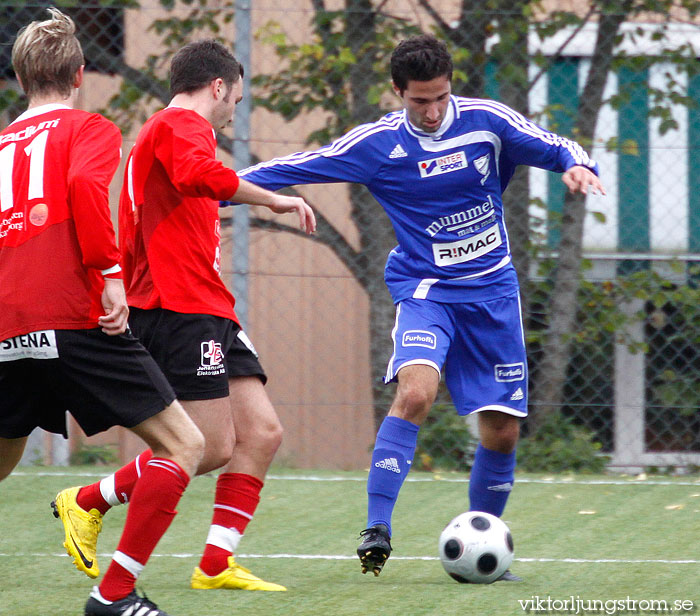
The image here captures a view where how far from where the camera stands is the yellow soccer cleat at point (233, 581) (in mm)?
4027

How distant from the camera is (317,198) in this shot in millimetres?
7445

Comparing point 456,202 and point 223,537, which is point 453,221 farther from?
point 223,537

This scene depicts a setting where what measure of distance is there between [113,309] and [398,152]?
146cm

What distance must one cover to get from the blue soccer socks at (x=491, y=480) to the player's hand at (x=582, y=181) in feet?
3.57

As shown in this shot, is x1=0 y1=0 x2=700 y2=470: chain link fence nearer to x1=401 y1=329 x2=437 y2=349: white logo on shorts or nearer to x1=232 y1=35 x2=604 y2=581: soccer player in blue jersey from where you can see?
x1=232 y1=35 x2=604 y2=581: soccer player in blue jersey

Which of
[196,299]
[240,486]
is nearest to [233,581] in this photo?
[240,486]

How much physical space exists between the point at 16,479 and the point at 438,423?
8.26 ft

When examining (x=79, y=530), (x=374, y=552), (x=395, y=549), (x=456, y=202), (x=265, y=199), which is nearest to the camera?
(x=265, y=199)

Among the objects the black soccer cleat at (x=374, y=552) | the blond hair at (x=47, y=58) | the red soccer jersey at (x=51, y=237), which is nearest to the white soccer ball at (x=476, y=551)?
the black soccer cleat at (x=374, y=552)

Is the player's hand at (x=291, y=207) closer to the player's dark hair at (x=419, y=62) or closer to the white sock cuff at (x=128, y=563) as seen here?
the player's dark hair at (x=419, y=62)

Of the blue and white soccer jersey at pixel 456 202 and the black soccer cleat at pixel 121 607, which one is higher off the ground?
the blue and white soccer jersey at pixel 456 202

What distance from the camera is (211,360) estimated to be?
3.90 m

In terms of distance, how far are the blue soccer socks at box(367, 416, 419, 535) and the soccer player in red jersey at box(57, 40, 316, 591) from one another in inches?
14.8

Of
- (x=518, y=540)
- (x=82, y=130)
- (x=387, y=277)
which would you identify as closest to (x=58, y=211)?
(x=82, y=130)
